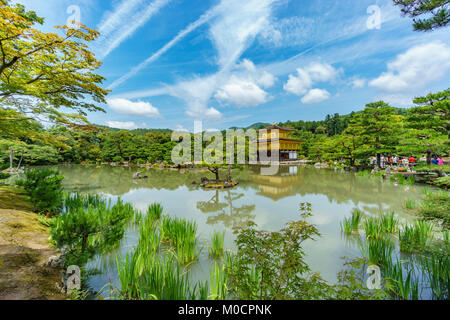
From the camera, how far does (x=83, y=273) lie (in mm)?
2320

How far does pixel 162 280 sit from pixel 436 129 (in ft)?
42.0

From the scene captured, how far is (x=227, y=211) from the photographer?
6230 mm

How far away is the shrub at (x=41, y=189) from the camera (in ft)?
15.6

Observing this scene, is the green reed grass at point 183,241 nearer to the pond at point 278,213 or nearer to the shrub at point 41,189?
the pond at point 278,213

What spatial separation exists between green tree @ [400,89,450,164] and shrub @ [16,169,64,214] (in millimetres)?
13442

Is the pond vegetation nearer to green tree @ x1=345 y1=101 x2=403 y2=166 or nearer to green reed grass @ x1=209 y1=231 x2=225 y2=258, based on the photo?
green reed grass @ x1=209 y1=231 x2=225 y2=258

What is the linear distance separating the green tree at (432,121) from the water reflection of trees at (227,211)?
837 centimetres

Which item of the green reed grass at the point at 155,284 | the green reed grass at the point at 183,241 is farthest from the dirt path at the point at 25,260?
the green reed grass at the point at 183,241

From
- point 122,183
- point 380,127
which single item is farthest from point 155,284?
point 380,127

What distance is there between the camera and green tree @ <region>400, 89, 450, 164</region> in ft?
25.3
